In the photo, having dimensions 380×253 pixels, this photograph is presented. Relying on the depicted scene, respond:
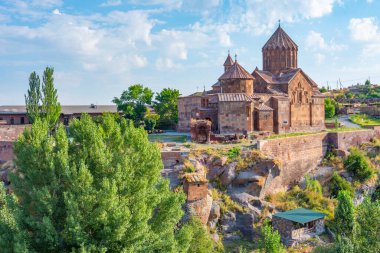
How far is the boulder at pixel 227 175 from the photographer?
2195 centimetres

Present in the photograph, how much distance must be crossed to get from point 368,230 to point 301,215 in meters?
5.31

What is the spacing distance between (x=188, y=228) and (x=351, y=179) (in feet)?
59.2

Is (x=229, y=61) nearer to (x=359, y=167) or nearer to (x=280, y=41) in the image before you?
(x=280, y=41)

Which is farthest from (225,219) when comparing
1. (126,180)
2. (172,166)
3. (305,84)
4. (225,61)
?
(225,61)

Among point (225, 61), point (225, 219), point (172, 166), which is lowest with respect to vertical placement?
point (225, 219)

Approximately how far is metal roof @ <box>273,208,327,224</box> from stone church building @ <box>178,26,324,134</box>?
25.2 feet

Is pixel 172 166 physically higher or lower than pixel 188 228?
higher

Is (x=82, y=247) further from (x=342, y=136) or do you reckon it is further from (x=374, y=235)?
(x=342, y=136)

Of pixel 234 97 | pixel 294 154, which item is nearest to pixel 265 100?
pixel 234 97

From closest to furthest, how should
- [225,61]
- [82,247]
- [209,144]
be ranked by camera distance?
[82,247]
[209,144]
[225,61]

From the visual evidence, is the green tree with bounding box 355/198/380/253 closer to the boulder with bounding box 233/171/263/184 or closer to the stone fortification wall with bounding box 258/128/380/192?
the boulder with bounding box 233/171/263/184

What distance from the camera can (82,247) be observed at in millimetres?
10625

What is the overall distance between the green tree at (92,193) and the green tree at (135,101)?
23354mm

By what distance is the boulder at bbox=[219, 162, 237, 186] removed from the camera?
2195 centimetres
